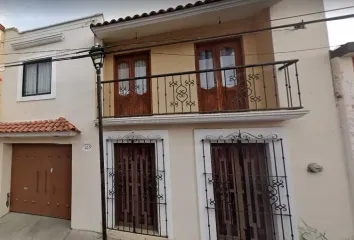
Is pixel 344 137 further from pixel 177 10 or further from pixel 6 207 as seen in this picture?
pixel 6 207

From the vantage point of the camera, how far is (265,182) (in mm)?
4457

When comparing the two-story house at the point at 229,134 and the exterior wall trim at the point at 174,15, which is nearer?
the two-story house at the point at 229,134

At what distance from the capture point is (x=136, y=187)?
516 centimetres

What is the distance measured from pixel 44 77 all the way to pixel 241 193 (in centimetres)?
711

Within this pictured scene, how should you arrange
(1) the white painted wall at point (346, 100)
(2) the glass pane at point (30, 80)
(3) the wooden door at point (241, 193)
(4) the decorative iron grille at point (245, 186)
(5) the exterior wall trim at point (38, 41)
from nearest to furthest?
(1) the white painted wall at point (346, 100) < (4) the decorative iron grille at point (245, 186) < (3) the wooden door at point (241, 193) < (5) the exterior wall trim at point (38, 41) < (2) the glass pane at point (30, 80)

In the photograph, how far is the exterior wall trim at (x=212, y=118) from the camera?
13.4 feet

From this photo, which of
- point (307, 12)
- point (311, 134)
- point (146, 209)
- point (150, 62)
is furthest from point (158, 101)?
point (307, 12)

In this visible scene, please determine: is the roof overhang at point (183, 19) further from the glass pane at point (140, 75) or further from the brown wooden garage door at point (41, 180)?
the brown wooden garage door at point (41, 180)

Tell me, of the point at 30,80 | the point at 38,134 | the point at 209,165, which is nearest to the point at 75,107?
the point at 38,134

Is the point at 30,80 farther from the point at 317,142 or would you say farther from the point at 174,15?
the point at 317,142

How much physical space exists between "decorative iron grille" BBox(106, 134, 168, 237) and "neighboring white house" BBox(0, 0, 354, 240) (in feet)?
0.10

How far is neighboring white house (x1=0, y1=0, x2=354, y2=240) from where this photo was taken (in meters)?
4.24

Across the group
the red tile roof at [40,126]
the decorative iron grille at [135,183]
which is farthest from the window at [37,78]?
the decorative iron grille at [135,183]

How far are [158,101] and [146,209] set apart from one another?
2.98 metres
